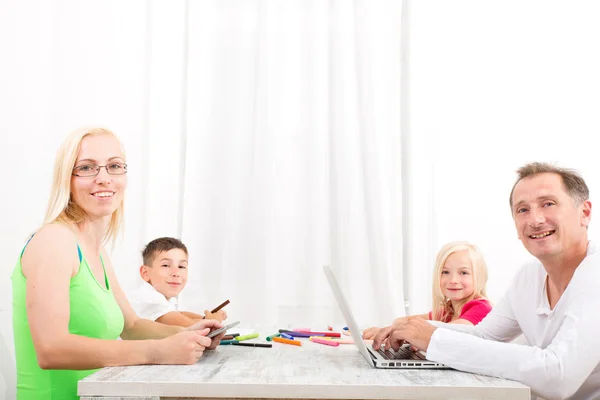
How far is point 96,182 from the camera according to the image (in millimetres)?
1477

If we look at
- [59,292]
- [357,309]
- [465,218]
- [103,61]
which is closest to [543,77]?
[465,218]

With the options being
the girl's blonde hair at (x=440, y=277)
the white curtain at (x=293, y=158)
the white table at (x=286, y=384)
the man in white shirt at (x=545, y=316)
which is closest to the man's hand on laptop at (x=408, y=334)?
the man in white shirt at (x=545, y=316)

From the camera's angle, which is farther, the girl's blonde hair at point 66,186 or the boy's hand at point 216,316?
the boy's hand at point 216,316

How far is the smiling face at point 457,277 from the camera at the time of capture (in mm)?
2355

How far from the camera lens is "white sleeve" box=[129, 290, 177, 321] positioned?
2199 mm

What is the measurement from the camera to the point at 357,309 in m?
2.99

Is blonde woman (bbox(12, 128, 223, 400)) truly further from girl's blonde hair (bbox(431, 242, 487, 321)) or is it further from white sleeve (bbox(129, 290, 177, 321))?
girl's blonde hair (bbox(431, 242, 487, 321))

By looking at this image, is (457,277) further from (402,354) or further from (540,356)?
(540,356)

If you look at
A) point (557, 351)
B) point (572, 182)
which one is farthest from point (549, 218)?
point (557, 351)

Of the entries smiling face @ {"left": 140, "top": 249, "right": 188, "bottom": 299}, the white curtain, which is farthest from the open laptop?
the white curtain

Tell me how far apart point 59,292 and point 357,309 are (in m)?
1.93

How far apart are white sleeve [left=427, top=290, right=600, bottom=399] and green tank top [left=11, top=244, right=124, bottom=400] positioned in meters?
0.81

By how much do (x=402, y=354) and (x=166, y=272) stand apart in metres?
1.35

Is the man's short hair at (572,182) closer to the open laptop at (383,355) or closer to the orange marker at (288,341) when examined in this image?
the open laptop at (383,355)
